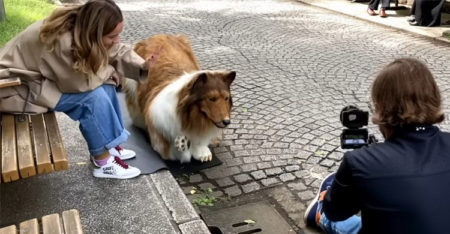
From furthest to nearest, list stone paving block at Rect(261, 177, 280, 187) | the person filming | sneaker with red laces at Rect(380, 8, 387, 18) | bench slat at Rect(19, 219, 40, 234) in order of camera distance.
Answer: sneaker with red laces at Rect(380, 8, 387, 18) → stone paving block at Rect(261, 177, 280, 187) → bench slat at Rect(19, 219, 40, 234) → the person filming

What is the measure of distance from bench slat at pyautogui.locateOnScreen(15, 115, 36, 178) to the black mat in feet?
3.34

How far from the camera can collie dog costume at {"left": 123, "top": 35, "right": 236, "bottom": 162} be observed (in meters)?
3.94

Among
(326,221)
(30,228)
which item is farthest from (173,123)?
(30,228)

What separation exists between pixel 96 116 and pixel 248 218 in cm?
140

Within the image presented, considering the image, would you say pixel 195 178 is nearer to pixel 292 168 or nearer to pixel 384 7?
pixel 292 168

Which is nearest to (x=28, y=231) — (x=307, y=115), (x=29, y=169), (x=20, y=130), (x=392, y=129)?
(x=29, y=169)

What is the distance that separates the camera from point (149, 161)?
13.3 feet

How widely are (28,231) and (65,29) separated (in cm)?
148

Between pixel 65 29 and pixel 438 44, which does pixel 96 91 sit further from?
pixel 438 44

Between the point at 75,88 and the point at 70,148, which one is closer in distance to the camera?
the point at 75,88

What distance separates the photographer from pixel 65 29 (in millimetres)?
3143

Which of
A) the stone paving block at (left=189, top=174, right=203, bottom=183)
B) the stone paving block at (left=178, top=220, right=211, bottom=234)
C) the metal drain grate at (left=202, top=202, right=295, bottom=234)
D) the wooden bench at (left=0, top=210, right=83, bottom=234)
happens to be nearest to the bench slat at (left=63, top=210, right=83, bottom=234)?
the wooden bench at (left=0, top=210, right=83, bottom=234)

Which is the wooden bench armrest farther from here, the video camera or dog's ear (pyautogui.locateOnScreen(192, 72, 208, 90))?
the video camera

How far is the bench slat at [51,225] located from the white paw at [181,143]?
196cm
